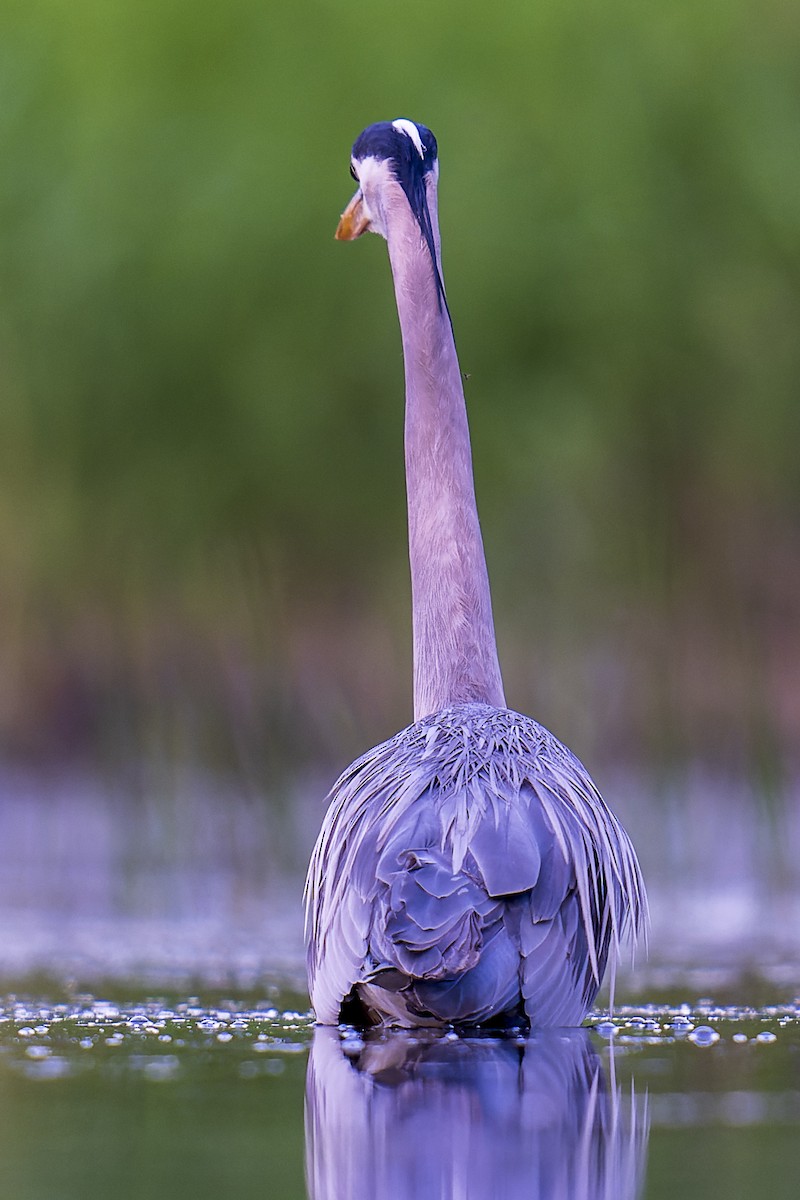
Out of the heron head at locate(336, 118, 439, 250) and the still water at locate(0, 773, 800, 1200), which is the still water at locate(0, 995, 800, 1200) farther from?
the heron head at locate(336, 118, 439, 250)

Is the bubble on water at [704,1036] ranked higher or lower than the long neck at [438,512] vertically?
lower

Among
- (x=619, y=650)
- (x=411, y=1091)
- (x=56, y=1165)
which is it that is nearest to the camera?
(x=56, y=1165)

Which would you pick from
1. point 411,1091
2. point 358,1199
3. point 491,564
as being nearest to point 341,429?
point 491,564

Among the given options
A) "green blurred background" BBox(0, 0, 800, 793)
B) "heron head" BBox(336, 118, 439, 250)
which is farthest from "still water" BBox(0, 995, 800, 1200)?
"green blurred background" BBox(0, 0, 800, 793)

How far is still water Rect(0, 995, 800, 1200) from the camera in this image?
2754 millimetres

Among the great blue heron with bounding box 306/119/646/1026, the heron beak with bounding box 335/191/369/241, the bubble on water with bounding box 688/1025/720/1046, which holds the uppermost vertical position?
the heron beak with bounding box 335/191/369/241

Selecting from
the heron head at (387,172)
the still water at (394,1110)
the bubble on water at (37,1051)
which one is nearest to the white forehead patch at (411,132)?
the heron head at (387,172)

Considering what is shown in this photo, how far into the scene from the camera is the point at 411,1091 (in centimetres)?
344

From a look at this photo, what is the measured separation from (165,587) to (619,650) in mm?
2355

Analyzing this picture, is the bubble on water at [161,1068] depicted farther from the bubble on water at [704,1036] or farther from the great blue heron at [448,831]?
the bubble on water at [704,1036]

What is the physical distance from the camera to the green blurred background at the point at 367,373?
397 inches

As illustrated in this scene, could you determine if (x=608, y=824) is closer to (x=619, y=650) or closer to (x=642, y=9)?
(x=619, y=650)

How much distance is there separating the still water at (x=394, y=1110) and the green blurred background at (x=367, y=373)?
5.37 meters

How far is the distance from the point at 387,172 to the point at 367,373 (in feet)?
15.5
